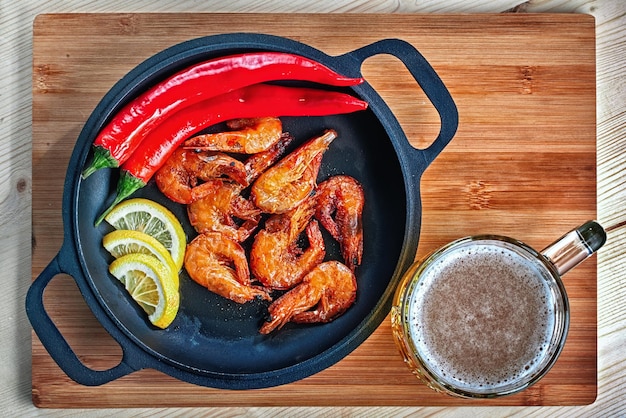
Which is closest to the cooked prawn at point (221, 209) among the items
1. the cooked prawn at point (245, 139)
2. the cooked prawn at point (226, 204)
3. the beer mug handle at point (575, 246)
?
the cooked prawn at point (226, 204)

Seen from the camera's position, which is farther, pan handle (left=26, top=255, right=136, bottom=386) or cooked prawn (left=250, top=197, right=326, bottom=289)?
cooked prawn (left=250, top=197, right=326, bottom=289)

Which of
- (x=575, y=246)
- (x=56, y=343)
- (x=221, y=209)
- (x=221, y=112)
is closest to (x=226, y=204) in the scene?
(x=221, y=209)

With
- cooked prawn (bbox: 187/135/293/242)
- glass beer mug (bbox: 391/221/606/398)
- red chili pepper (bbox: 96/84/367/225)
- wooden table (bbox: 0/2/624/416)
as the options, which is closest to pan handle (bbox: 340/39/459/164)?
red chili pepper (bbox: 96/84/367/225)

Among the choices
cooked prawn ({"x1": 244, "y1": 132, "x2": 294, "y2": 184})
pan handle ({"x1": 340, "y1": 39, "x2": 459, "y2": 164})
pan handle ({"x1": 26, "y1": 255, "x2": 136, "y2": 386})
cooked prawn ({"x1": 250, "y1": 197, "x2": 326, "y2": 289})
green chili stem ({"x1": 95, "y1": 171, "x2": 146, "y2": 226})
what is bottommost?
pan handle ({"x1": 26, "y1": 255, "x2": 136, "y2": 386})

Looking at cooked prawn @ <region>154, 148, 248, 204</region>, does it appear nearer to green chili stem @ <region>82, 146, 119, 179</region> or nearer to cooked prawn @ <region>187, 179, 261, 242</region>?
cooked prawn @ <region>187, 179, 261, 242</region>

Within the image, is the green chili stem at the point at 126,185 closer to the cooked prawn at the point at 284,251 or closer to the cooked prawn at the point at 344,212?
the cooked prawn at the point at 284,251

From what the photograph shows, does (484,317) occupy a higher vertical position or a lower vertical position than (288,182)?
lower

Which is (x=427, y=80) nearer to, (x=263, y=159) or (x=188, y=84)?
(x=263, y=159)
